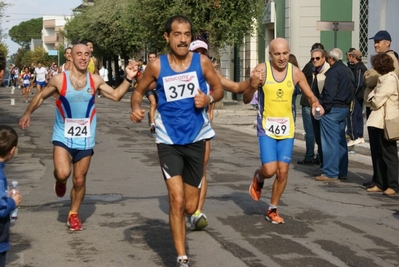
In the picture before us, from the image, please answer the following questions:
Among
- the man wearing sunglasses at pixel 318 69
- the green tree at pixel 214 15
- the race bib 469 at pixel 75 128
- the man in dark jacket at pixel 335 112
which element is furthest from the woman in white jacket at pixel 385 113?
the green tree at pixel 214 15

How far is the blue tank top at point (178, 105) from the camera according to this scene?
702cm

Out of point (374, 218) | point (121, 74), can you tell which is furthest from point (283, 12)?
point (121, 74)

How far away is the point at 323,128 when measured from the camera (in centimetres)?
1319

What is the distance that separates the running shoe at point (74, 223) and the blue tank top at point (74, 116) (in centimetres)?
71

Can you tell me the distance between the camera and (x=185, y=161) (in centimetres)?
716

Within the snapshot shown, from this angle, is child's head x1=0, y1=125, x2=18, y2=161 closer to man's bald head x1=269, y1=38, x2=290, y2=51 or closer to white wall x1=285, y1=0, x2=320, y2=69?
man's bald head x1=269, y1=38, x2=290, y2=51

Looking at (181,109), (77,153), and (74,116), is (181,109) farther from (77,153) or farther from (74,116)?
(77,153)

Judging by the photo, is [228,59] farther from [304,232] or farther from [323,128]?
[304,232]

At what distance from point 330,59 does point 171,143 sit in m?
6.57

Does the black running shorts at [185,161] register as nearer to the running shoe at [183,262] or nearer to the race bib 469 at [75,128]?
the running shoe at [183,262]

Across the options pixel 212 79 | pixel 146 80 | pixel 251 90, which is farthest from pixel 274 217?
pixel 146 80

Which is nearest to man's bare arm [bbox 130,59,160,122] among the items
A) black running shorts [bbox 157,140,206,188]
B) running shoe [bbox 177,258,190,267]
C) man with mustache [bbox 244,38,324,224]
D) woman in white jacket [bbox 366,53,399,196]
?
black running shorts [bbox 157,140,206,188]

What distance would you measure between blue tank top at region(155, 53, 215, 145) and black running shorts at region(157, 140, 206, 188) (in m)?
0.06

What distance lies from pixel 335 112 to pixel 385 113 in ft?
4.78
